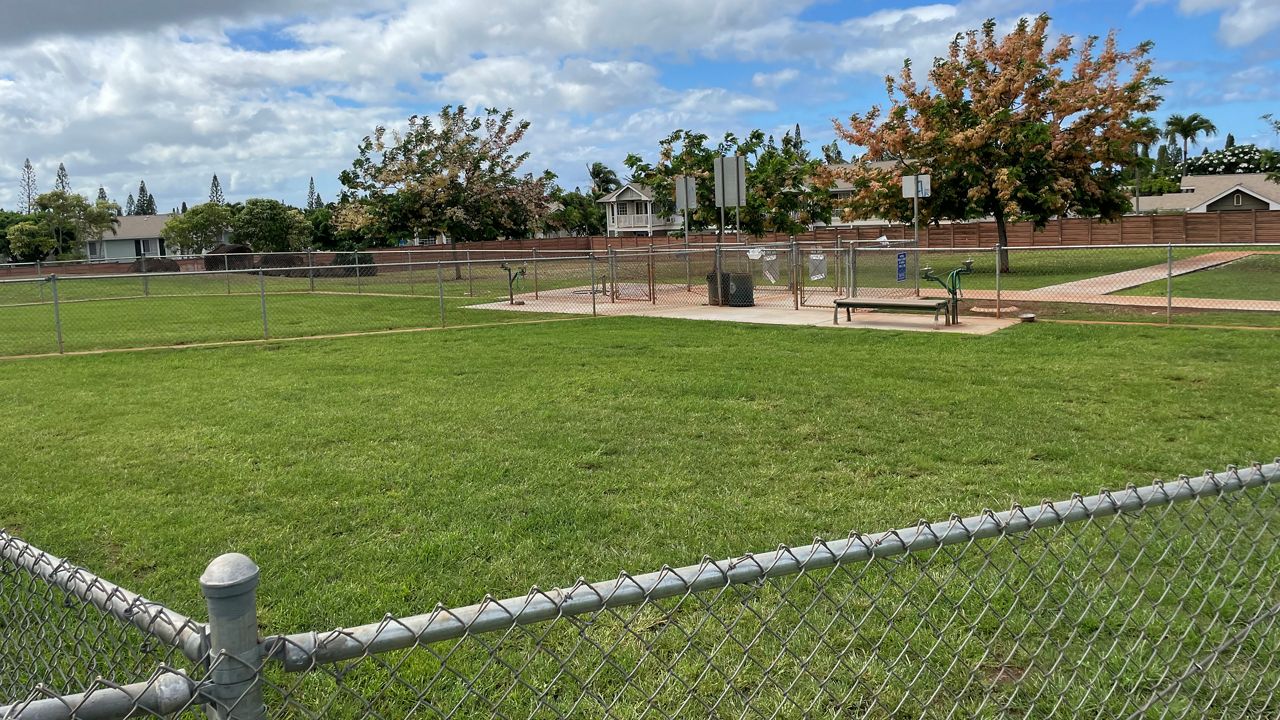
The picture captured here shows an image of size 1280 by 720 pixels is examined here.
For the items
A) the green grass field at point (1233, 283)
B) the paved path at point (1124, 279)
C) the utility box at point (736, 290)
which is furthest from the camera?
the paved path at point (1124, 279)

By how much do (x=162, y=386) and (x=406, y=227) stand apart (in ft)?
102

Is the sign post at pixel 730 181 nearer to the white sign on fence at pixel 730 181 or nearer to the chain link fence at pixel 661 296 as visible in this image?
the white sign on fence at pixel 730 181

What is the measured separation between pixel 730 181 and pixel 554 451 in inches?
518

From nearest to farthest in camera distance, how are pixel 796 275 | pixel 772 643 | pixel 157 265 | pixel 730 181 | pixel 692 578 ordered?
pixel 692 578, pixel 772 643, pixel 796 275, pixel 730 181, pixel 157 265

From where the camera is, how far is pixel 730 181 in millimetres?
19375

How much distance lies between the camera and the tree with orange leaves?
2730cm

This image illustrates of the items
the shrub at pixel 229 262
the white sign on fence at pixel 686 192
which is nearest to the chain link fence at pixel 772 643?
the white sign on fence at pixel 686 192

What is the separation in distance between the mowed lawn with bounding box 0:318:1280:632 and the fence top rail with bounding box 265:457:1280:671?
250 centimetres

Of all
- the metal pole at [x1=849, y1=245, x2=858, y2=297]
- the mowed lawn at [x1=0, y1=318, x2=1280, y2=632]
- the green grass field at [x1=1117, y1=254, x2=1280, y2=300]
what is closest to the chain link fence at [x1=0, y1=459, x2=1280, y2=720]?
the mowed lawn at [x1=0, y1=318, x2=1280, y2=632]

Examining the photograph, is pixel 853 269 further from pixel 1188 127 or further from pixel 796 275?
pixel 1188 127

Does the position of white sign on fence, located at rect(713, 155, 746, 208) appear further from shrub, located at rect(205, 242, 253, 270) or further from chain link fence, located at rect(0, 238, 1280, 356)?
shrub, located at rect(205, 242, 253, 270)

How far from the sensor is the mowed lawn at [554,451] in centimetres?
504

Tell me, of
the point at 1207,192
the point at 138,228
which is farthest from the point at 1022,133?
the point at 138,228

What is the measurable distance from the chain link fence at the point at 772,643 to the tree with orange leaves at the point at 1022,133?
24.2m
